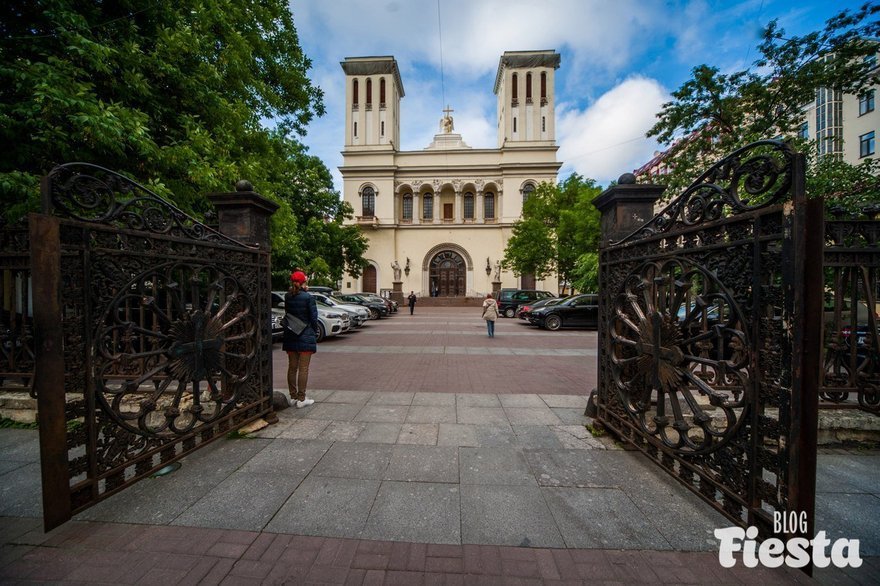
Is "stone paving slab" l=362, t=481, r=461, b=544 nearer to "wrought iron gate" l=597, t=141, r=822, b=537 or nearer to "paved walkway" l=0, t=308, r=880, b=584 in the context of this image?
"paved walkway" l=0, t=308, r=880, b=584

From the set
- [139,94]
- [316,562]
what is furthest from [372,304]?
[316,562]

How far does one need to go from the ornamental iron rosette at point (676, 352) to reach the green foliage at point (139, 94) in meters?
6.75

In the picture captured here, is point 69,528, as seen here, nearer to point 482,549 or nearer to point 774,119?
point 482,549

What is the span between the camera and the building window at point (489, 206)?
38.6 m

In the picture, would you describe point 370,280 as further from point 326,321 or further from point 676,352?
point 676,352

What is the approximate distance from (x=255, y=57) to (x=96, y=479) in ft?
35.4

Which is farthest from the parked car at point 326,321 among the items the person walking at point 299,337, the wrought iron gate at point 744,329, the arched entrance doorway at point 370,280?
the arched entrance doorway at point 370,280

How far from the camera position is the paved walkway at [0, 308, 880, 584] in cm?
197

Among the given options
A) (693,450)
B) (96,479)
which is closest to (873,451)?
(693,450)

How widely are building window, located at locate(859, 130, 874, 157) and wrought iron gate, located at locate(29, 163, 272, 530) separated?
114 feet

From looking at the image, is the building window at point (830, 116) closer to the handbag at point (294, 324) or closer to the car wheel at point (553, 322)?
the car wheel at point (553, 322)

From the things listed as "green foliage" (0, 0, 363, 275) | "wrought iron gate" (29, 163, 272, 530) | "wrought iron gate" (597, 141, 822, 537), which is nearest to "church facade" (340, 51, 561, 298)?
"green foliage" (0, 0, 363, 275)

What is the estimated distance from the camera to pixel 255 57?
9.49 meters

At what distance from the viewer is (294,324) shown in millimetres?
4762
